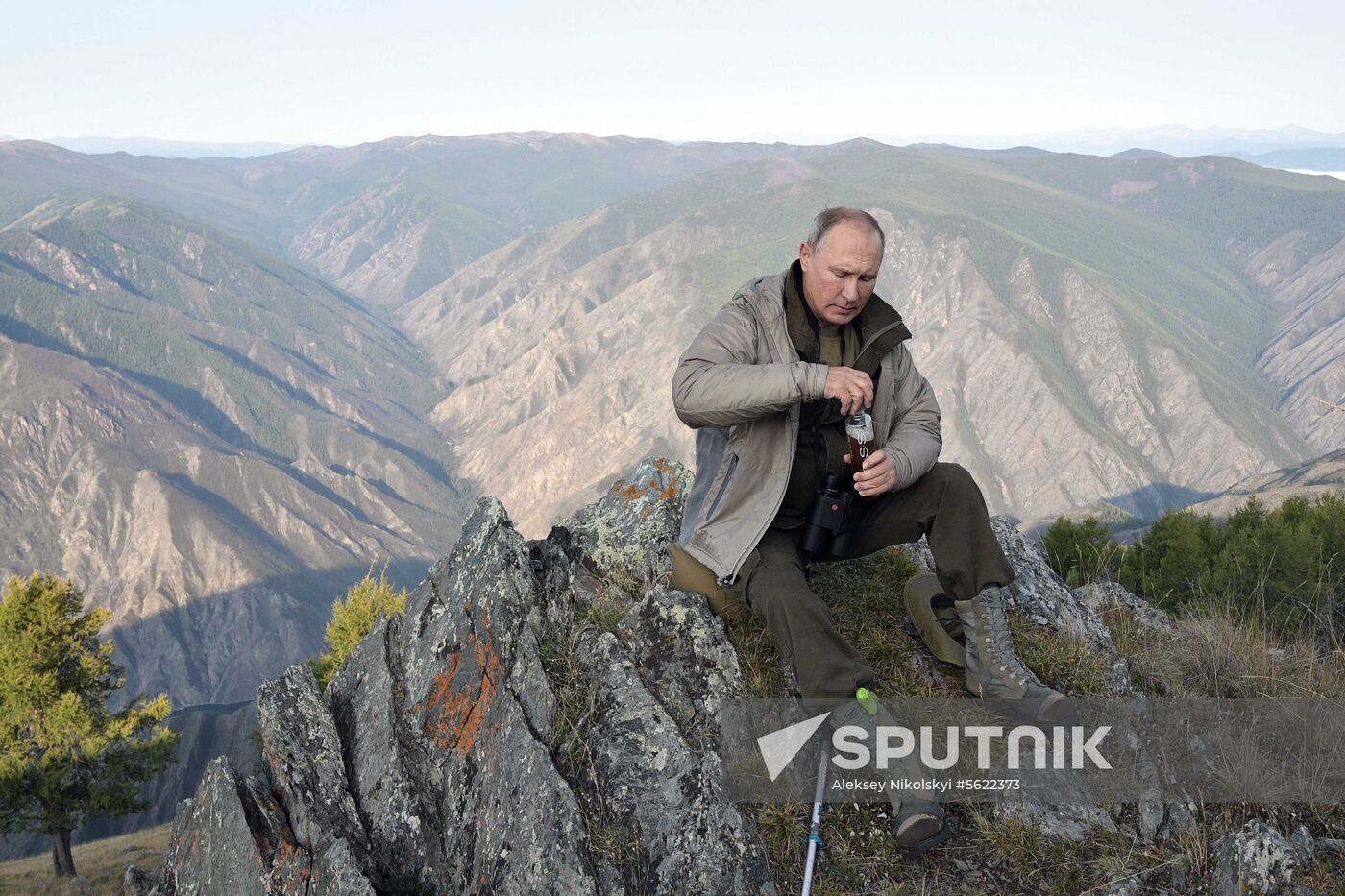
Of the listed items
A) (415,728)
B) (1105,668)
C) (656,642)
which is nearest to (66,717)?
(415,728)

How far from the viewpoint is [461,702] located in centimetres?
762

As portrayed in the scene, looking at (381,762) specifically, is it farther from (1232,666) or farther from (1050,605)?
(1232,666)

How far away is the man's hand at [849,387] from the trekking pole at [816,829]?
232 centimetres

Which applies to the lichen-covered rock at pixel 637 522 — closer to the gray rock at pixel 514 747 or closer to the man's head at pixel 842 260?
the gray rock at pixel 514 747

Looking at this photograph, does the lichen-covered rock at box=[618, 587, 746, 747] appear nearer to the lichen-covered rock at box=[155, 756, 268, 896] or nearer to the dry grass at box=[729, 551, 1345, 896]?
the dry grass at box=[729, 551, 1345, 896]

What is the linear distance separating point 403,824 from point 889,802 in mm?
3836

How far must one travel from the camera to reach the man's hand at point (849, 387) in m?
6.02

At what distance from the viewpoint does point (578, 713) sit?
6.77m

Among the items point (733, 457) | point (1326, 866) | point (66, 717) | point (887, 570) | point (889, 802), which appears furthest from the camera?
point (66, 717)

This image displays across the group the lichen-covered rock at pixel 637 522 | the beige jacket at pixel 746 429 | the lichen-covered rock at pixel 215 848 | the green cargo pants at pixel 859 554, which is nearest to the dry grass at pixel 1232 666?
the green cargo pants at pixel 859 554

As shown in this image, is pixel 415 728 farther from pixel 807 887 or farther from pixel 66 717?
pixel 66 717

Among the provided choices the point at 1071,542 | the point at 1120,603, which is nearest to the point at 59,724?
the point at 1071,542

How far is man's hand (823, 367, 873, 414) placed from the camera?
6.02 m

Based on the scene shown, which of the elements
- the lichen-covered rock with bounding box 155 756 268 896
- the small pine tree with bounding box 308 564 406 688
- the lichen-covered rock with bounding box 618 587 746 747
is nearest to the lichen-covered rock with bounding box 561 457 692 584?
the lichen-covered rock with bounding box 618 587 746 747
